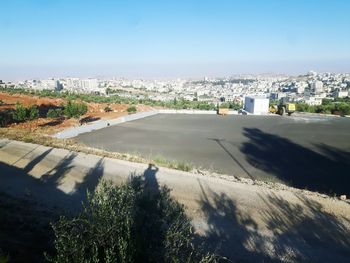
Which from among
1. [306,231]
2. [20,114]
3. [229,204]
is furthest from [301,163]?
[20,114]

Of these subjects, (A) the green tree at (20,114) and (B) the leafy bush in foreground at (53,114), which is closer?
(A) the green tree at (20,114)

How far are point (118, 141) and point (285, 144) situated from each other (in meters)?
15.1

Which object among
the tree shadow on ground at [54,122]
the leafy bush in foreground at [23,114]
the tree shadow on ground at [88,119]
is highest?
the leafy bush in foreground at [23,114]

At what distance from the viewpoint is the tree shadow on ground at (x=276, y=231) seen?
11.3m

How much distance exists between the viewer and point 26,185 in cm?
1720

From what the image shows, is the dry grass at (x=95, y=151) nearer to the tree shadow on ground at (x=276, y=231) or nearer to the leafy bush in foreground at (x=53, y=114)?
the tree shadow on ground at (x=276, y=231)

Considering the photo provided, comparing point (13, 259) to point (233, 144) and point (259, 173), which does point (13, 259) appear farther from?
point (233, 144)

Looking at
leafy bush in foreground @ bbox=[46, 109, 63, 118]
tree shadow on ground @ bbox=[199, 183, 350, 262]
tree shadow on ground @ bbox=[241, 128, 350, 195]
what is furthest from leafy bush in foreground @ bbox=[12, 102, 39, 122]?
tree shadow on ground @ bbox=[199, 183, 350, 262]

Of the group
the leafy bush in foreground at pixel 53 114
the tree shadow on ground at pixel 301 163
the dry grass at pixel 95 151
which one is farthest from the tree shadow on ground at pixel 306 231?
the leafy bush in foreground at pixel 53 114

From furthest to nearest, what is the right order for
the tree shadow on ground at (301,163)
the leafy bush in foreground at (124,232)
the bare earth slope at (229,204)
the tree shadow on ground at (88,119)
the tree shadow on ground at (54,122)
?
the tree shadow on ground at (88,119)
the tree shadow on ground at (54,122)
the tree shadow on ground at (301,163)
the bare earth slope at (229,204)
the leafy bush in foreground at (124,232)

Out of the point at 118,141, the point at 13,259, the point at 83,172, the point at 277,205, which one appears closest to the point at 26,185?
the point at 83,172

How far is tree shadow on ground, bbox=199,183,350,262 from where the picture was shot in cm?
1128

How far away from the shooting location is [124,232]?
24.6 ft

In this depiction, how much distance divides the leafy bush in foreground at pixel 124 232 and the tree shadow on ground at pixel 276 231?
321cm
